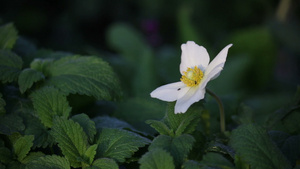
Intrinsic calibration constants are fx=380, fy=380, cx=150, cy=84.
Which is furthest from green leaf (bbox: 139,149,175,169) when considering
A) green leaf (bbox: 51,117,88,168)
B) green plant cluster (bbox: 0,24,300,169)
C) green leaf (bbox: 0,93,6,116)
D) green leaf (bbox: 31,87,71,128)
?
green leaf (bbox: 0,93,6,116)

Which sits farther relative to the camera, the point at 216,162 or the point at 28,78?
the point at 28,78

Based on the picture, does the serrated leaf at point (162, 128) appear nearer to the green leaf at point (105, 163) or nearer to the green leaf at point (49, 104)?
the green leaf at point (105, 163)

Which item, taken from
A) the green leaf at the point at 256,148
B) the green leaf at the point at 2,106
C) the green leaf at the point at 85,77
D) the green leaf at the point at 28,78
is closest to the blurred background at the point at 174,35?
the green leaf at the point at 85,77

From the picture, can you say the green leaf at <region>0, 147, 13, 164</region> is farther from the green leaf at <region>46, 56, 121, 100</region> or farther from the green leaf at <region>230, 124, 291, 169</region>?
the green leaf at <region>230, 124, 291, 169</region>

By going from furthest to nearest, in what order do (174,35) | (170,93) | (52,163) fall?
(174,35) < (170,93) < (52,163)

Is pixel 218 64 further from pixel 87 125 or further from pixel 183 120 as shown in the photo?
pixel 87 125

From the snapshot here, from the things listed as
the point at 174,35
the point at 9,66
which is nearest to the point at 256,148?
the point at 9,66

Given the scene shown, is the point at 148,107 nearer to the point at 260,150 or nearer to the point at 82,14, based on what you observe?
the point at 260,150
